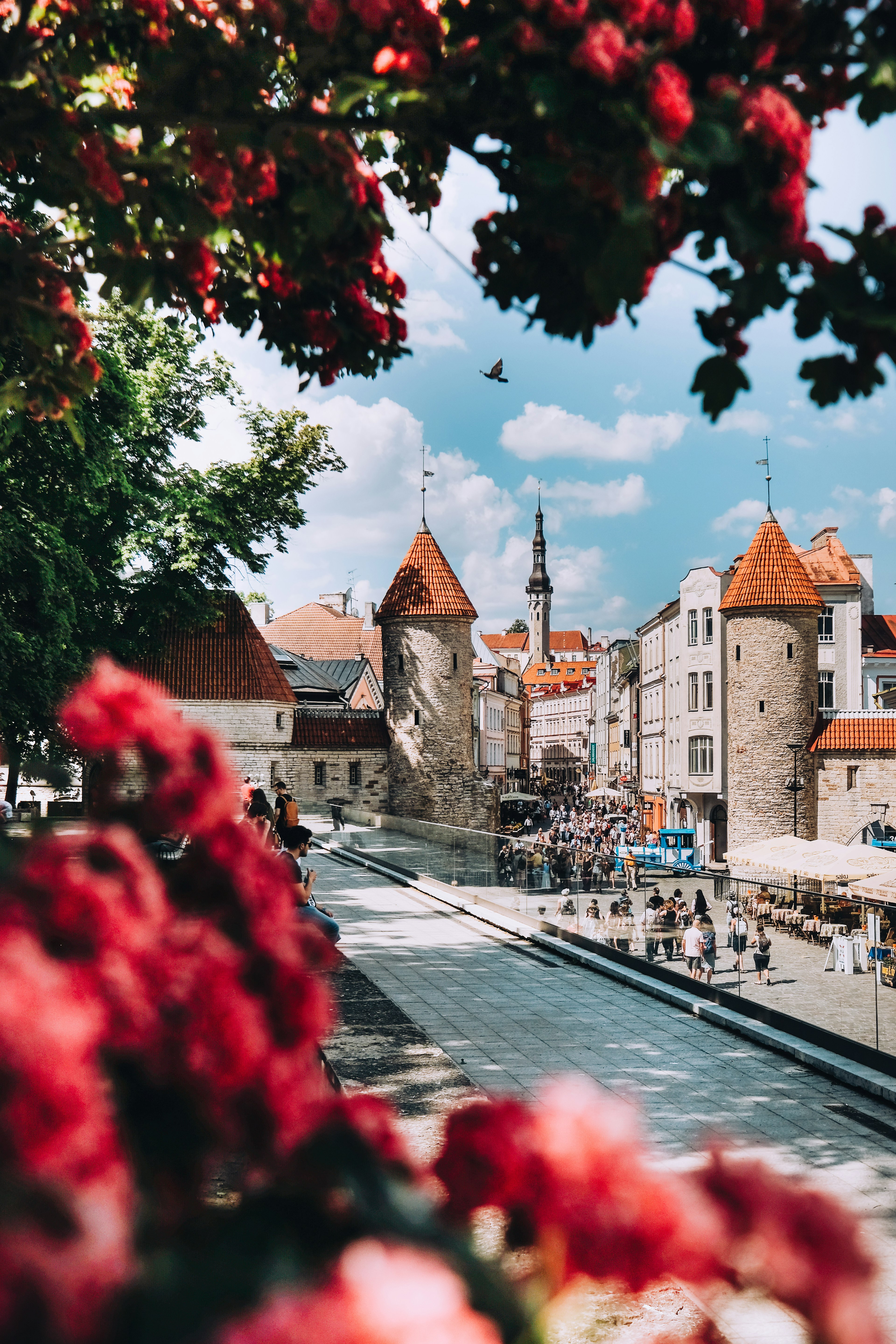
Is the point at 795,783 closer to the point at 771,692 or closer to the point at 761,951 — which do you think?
the point at 771,692

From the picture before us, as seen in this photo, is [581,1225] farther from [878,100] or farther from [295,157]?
[295,157]

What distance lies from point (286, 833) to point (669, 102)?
8642 mm

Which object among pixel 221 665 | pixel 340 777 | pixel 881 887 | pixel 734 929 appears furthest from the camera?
pixel 340 777

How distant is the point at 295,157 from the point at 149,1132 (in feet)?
8.89

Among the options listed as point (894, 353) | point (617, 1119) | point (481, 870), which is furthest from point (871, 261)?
point (481, 870)

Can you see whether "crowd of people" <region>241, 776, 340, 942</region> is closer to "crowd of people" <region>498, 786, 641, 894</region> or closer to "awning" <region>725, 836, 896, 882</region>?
"crowd of people" <region>498, 786, 641, 894</region>

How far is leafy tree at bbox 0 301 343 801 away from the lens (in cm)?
1641

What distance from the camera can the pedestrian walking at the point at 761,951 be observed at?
11.7m

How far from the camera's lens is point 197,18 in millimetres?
3580

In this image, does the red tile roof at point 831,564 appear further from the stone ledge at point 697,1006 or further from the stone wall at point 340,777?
the stone ledge at point 697,1006

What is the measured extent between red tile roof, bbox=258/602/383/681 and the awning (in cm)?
4888

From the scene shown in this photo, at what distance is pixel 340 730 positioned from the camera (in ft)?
158

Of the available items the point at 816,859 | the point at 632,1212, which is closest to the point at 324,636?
the point at 816,859

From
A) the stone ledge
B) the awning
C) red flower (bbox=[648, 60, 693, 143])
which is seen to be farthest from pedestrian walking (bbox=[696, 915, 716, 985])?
red flower (bbox=[648, 60, 693, 143])
